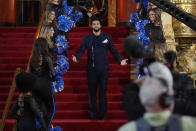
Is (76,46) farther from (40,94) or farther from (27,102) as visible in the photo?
(27,102)

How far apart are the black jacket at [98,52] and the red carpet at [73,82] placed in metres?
0.96

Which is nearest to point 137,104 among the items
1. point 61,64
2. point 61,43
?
point 61,64

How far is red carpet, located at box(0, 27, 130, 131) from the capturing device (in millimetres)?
6582

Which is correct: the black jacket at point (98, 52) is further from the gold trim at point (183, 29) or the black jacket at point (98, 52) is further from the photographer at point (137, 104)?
the gold trim at point (183, 29)

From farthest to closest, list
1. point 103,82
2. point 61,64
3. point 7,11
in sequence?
point 7,11
point 61,64
point 103,82

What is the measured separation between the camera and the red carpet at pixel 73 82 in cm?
658

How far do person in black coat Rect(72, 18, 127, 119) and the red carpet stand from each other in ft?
1.01

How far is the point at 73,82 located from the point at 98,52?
1742 mm

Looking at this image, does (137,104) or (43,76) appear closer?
(137,104)

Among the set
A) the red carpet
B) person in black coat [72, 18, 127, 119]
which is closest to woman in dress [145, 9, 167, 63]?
person in black coat [72, 18, 127, 119]

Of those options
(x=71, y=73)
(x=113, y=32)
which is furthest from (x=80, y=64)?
(x=113, y=32)

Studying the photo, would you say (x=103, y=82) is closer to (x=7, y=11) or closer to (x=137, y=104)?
(x=137, y=104)

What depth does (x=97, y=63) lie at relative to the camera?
21.5ft

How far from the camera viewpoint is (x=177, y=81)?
3.04 meters
